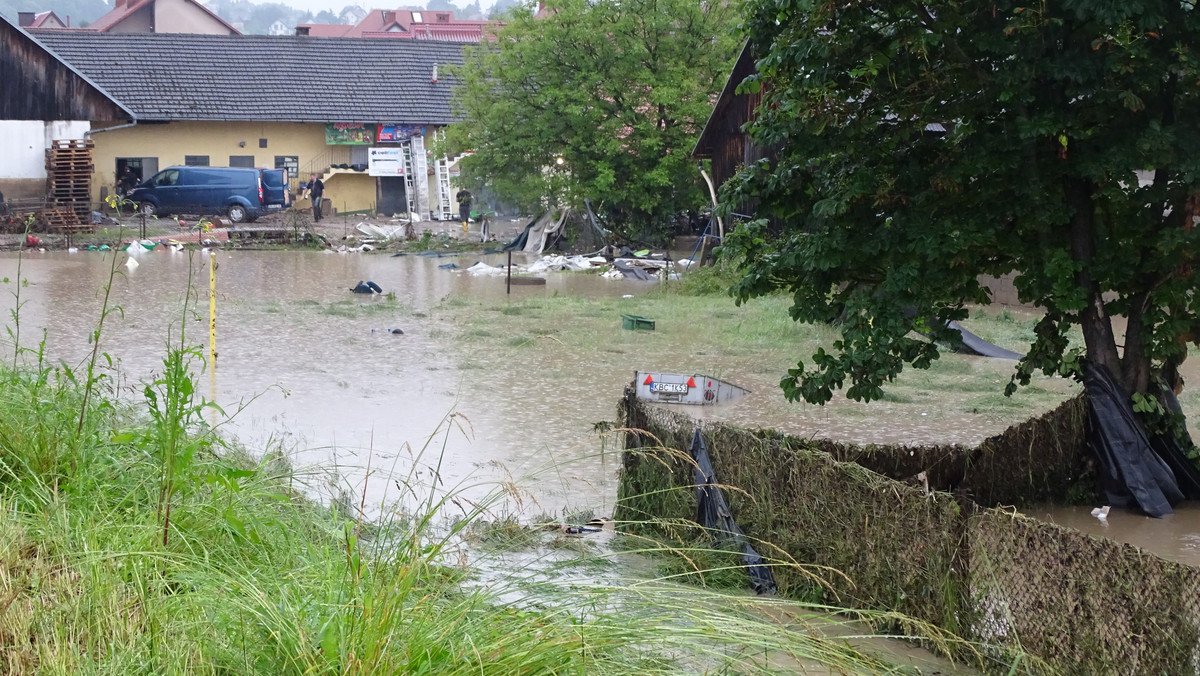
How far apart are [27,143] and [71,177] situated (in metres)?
2.46

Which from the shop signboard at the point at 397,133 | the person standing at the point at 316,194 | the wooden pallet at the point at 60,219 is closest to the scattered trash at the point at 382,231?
the person standing at the point at 316,194

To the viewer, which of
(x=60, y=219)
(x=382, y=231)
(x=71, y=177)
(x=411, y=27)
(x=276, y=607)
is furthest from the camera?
(x=411, y=27)

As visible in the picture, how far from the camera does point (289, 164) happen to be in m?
45.3

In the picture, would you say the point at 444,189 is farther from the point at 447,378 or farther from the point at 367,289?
the point at 447,378

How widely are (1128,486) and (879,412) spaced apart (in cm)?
414

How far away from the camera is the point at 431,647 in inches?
126

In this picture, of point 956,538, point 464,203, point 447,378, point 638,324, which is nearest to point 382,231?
point 464,203

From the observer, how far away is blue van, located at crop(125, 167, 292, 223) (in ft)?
128

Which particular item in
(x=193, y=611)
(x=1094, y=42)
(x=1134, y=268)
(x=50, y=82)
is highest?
(x=50, y=82)

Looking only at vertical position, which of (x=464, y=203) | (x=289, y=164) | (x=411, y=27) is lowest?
(x=464, y=203)

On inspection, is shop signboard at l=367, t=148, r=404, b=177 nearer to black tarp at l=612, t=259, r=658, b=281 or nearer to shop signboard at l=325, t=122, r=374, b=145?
shop signboard at l=325, t=122, r=374, b=145

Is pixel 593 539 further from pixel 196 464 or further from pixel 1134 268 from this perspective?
pixel 1134 268

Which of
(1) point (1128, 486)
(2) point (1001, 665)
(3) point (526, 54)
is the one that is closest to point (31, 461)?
(2) point (1001, 665)

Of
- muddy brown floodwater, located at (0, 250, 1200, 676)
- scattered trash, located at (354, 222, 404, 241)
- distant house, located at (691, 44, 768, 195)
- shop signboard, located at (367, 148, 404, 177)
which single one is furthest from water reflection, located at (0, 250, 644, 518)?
shop signboard, located at (367, 148, 404, 177)
